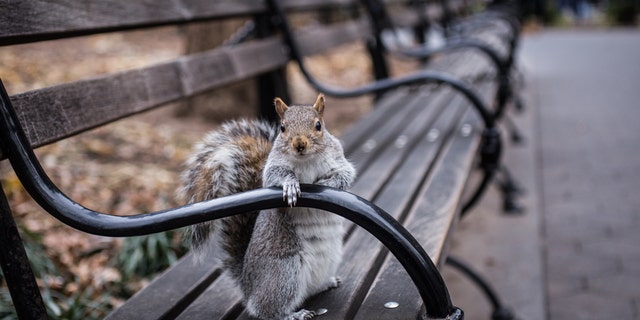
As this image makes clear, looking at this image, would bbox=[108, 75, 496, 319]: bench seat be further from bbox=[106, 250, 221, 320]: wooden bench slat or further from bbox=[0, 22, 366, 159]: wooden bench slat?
bbox=[0, 22, 366, 159]: wooden bench slat

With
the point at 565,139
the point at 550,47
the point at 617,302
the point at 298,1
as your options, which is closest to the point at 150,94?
the point at 298,1

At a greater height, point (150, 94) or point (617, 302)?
point (150, 94)

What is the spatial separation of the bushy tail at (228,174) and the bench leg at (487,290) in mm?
1243

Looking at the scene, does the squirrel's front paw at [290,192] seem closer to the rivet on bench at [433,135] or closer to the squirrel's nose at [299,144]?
the squirrel's nose at [299,144]

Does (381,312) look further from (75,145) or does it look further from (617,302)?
(75,145)

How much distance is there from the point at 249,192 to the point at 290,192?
0.29 feet

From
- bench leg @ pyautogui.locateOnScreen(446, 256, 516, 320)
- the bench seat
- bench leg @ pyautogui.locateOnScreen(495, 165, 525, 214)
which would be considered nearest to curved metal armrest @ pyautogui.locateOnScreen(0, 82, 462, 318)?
the bench seat

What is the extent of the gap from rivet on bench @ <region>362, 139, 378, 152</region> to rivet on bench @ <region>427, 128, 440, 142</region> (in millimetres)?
230

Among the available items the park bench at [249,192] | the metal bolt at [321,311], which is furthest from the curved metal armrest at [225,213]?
the metal bolt at [321,311]

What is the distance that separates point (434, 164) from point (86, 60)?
561 centimetres

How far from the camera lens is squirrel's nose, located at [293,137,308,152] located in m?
1.36

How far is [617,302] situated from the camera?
9.15ft

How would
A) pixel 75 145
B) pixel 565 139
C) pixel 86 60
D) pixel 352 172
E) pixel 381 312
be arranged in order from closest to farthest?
pixel 381 312, pixel 352 172, pixel 75 145, pixel 565 139, pixel 86 60

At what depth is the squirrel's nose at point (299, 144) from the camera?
4.45ft
